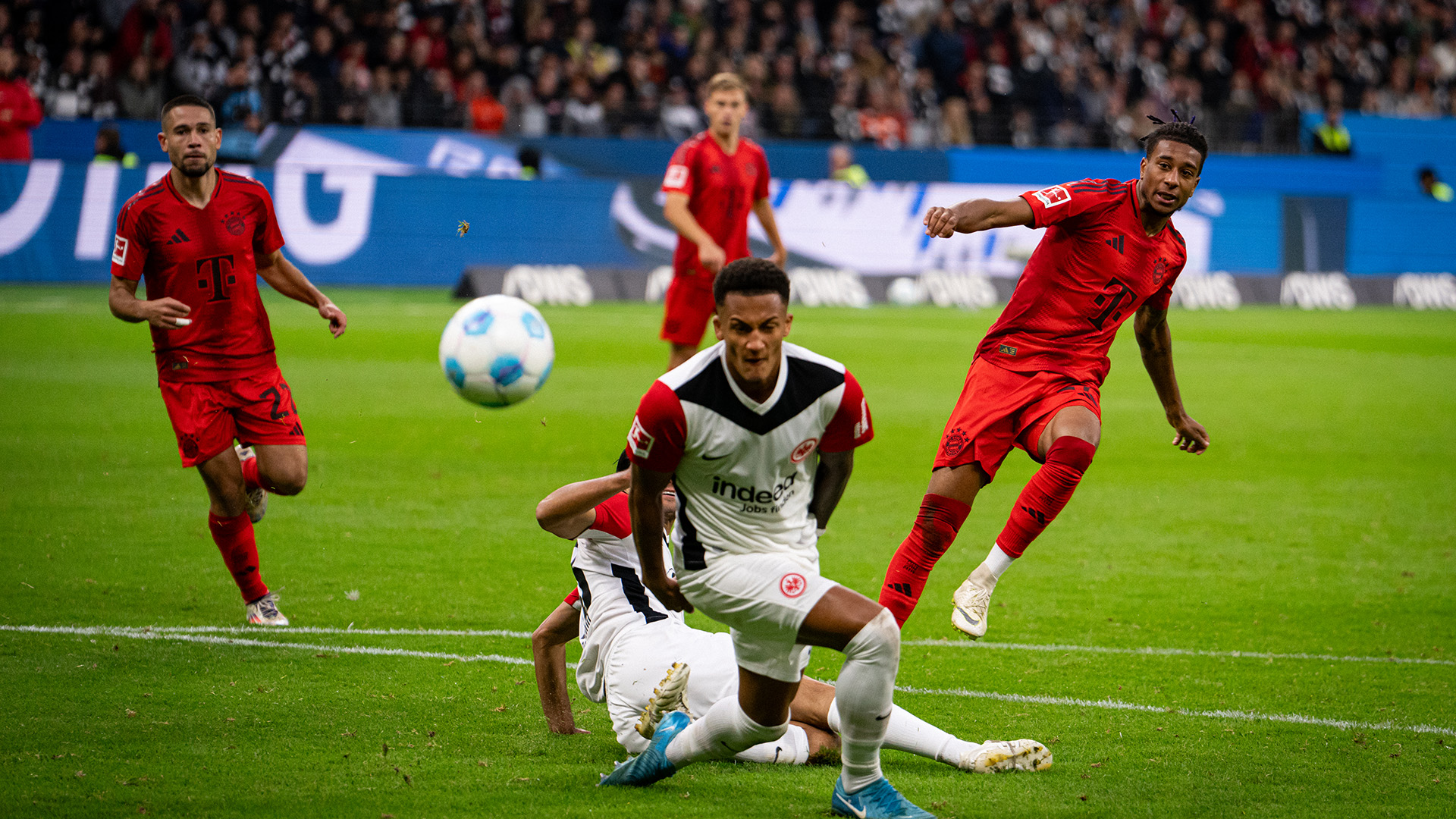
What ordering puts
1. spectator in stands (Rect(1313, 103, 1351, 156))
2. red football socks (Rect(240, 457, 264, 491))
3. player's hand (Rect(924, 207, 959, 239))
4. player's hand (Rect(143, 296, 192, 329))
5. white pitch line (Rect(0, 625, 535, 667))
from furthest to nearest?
spectator in stands (Rect(1313, 103, 1351, 156))
red football socks (Rect(240, 457, 264, 491))
player's hand (Rect(143, 296, 192, 329))
white pitch line (Rect(0, 625, 535, 667))
player's hand (Rect(924, 207, 959, 239))

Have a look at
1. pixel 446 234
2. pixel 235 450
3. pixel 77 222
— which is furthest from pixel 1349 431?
pixel 77 222

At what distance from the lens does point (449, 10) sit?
25.5 meters

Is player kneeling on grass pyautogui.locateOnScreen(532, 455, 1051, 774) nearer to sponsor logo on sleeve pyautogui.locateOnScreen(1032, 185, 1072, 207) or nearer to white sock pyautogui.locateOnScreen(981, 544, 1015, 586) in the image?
white sock pyautogui.locateOnScreen(981, 544, 1015, 586)

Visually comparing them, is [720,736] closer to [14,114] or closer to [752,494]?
[752,494]

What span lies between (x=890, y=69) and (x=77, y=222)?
596 inches

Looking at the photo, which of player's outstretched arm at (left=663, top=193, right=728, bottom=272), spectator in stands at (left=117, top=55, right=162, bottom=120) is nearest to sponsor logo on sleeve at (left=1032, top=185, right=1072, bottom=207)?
player's outstretched arm at (left=663, top=193, right=728, bottom=272)

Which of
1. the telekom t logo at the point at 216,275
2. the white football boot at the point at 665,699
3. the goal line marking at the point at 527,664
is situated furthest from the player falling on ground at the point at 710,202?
the white football boot at the point at 665,699

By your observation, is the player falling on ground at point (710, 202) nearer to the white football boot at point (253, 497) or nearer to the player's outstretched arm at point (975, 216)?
the white football boot at point (253, 497)

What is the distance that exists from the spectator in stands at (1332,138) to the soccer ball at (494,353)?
83.6 feet

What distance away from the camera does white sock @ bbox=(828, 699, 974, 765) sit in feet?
15.5

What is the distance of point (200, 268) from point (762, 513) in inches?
142

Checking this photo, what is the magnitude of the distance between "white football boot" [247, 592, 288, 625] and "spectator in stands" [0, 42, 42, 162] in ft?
52.7

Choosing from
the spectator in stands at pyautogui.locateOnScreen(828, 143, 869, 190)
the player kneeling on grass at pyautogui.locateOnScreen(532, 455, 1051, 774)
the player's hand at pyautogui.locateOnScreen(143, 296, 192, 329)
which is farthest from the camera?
the spectator in stands at pyautogui.locateOnScreen(828, 143, 869, 190)

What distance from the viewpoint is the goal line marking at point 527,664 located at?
5391 millimetres
